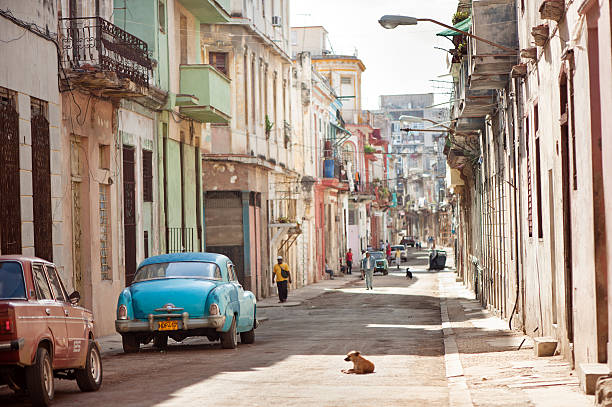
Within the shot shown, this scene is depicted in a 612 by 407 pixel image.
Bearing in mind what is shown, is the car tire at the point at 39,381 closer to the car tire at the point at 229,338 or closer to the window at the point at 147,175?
the car tire at the point at 229,338

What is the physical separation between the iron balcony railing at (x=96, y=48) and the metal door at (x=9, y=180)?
3.72m

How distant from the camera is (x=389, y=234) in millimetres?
131375

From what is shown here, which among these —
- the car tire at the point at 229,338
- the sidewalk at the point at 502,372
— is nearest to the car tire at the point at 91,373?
the sidewalk at the point at 502,372

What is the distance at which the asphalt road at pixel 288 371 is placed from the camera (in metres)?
12.0

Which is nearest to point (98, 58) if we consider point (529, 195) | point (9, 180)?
point (9, 180)

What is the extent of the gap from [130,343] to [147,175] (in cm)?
1116

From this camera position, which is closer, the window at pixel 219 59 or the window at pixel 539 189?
the window at pixel 539 189

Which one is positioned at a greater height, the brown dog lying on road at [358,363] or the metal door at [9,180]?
the metal door at [9,180]

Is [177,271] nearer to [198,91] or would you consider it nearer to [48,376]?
[48,376]

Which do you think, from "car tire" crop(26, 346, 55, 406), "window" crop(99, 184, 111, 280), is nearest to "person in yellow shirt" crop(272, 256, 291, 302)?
"window" crop(99, 184, 111, 280)

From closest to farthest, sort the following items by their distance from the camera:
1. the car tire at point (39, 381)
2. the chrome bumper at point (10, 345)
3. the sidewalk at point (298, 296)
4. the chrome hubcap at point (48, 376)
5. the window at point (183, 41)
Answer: the chrome bumper at point (10, 345) < the car tire at point (39, 381) < the chrome hubcap at point (48, 376) < the window at point (183, 41) < the sidewalk at point (298, 296)

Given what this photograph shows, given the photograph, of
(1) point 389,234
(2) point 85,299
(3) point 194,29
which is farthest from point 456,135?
(1) point 389,234

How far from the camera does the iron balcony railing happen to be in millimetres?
22828

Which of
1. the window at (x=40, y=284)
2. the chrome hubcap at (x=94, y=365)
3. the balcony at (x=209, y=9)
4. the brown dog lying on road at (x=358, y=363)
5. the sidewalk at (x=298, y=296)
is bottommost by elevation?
the sidewalk at (x=298, y=296)
